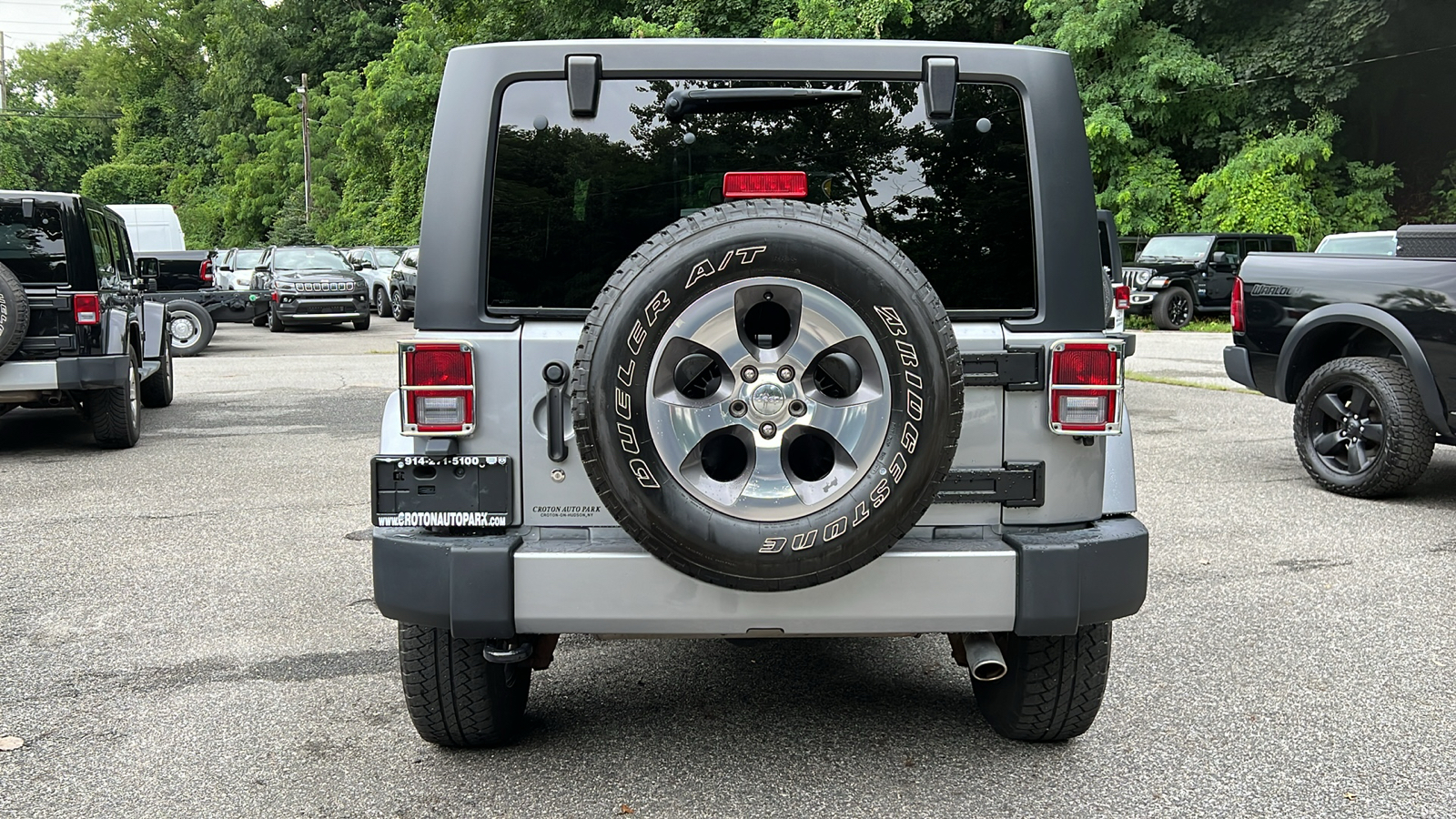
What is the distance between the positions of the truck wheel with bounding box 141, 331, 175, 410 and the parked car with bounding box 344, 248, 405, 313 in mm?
18118

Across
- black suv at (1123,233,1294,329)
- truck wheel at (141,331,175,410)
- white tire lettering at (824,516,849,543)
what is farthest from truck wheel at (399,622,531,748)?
black suv at (1123,233,1294,329)

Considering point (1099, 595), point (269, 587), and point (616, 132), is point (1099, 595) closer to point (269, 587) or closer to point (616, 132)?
point (616, 132)

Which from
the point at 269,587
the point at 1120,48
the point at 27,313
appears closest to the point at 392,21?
the point at 1120,48

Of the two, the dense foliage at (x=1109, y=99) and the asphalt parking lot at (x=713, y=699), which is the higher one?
the dense foliage at (x=1109, y=99)

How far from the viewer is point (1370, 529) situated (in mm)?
6984

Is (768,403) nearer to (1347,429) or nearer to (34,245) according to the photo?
(1347,429)

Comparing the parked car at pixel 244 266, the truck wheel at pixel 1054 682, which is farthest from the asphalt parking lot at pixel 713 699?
the parked car at pixel 244 266

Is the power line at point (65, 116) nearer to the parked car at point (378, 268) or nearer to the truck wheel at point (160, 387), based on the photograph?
the parked car at point (378, 268)

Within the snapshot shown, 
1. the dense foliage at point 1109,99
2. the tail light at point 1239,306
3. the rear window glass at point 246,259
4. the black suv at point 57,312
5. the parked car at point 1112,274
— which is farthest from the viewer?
the rear window glass at point 246,259

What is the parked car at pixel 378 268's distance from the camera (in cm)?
3155

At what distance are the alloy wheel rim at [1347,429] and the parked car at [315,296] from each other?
20836 millimetres

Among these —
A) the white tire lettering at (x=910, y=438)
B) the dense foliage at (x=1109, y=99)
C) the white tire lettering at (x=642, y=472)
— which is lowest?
the white tire lettering at (x=642, y=472)

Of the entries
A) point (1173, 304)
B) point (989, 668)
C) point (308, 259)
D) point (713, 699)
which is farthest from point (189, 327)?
point (989, 668)

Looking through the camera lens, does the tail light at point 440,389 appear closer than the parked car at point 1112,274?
Yes
